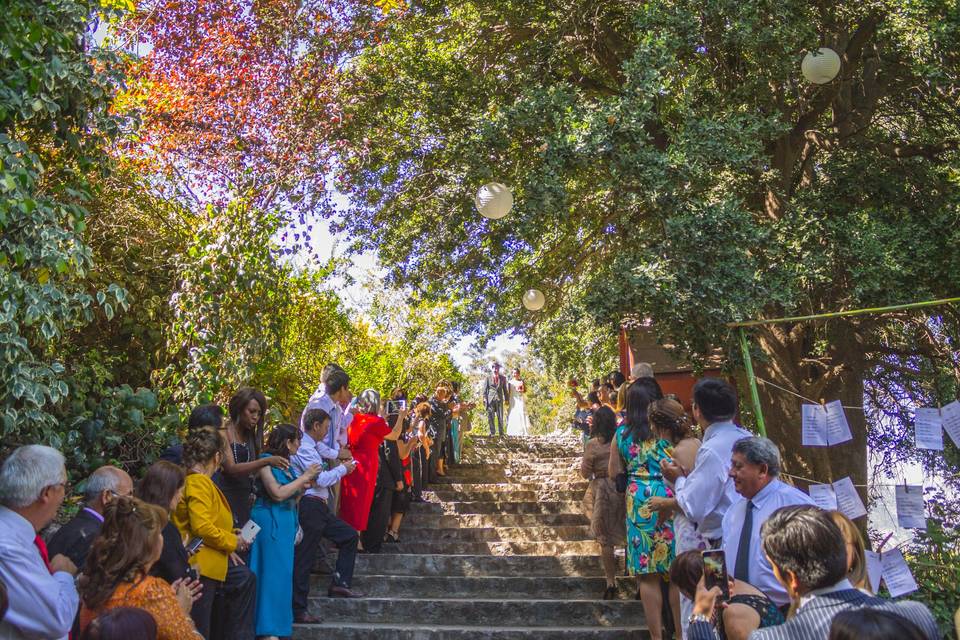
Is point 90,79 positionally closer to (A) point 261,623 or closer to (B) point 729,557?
(A) point 261,623

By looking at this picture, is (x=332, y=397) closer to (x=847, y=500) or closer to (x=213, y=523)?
(x=213, y=523)

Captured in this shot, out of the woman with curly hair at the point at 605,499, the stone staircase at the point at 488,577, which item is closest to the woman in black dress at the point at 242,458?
the stone staircase at the point at 488,577

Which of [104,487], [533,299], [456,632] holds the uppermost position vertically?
[533,299]

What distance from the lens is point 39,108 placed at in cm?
497

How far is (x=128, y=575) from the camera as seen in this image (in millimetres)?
3324

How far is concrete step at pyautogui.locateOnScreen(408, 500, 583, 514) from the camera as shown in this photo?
31.1 feet

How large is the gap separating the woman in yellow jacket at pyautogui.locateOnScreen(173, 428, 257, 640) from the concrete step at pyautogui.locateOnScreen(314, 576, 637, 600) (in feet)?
7.30

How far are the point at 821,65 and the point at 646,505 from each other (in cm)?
482

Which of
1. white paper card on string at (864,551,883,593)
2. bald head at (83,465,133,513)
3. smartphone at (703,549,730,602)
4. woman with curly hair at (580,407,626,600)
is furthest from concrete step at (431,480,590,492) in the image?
smartphone at (703,549,730,602)

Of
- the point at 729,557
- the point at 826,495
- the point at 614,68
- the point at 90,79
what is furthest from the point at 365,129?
the point at 729,557

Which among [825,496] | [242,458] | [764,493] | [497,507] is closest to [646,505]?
[825,496]

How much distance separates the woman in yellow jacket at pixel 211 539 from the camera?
478 cm

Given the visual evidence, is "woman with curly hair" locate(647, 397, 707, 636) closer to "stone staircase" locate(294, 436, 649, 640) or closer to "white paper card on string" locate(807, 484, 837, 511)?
"white paper card on string" locate(807, 484, 837, 511)

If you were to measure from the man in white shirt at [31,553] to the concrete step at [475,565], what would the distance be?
4.66m
